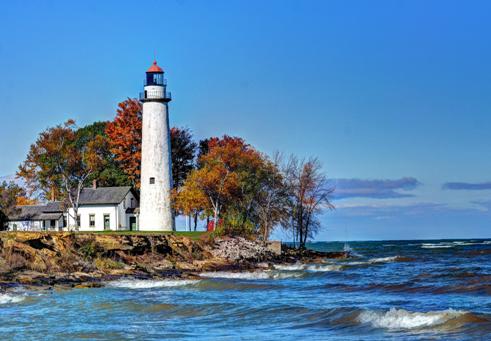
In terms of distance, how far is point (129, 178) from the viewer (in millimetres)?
60125

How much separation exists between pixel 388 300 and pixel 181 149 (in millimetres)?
37228

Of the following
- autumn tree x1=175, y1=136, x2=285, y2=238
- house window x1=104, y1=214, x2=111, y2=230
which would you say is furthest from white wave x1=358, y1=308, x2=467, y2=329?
house window x1=104, y1=214, x2=111, y2=230

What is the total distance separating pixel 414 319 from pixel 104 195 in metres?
41.0

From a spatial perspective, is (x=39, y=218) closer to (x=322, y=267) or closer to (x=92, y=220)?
(x=92, y=220)

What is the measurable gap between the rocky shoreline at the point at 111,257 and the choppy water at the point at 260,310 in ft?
7.49

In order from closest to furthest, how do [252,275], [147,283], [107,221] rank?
1. [147,283]
2. [252,275]
3. [107,221]

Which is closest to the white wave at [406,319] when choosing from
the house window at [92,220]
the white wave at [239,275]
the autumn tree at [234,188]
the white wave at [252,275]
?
the white wave at [252,275]

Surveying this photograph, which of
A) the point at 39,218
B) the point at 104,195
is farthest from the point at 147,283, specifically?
the point at 39,218

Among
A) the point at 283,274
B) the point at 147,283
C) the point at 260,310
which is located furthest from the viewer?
the point at 283,274

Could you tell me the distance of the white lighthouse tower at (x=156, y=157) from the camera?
5066 centimetres

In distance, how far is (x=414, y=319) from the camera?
19.0 meters

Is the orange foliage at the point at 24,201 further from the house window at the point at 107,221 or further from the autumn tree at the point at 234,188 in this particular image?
the autumn tree at the point at 234,188

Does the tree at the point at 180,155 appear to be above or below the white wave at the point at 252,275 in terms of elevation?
above

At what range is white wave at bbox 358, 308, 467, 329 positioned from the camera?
18.6 metres
